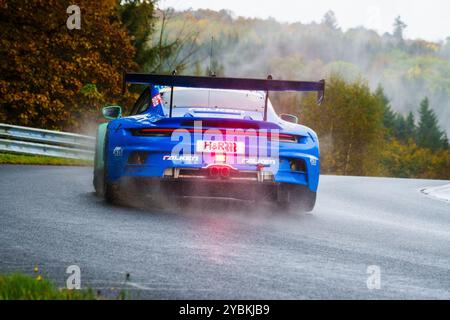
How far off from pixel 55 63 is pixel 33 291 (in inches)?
1081

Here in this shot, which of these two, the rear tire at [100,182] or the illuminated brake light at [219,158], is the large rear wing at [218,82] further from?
the rear tire at [100,182]

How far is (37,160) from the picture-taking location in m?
21.7

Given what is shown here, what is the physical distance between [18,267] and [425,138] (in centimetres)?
14063

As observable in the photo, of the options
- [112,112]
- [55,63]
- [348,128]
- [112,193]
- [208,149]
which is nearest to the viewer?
[208,149]

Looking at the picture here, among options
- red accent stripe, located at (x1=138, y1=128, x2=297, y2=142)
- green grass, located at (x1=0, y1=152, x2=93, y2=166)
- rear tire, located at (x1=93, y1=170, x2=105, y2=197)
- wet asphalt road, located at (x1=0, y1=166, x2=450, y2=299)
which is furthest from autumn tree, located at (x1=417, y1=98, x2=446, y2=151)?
red accent stripe, located at (x1=138, y1=128, x2=297, y2=142)

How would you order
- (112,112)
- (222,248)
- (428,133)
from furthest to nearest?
(428,133), (112,112), (222,248)

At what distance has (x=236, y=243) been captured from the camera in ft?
24.8

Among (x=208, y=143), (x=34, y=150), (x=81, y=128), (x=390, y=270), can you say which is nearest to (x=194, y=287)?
(x=390, y=270)

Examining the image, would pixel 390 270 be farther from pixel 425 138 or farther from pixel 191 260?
pixel 425 138

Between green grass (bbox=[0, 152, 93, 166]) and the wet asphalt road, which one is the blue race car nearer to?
the wet asphalt road

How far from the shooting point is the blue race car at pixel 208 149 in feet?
29.7

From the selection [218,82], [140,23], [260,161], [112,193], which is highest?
[140,23]

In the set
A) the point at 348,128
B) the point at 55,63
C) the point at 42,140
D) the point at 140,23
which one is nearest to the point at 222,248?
the point at 42,140

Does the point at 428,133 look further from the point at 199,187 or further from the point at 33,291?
the point at 33,291
